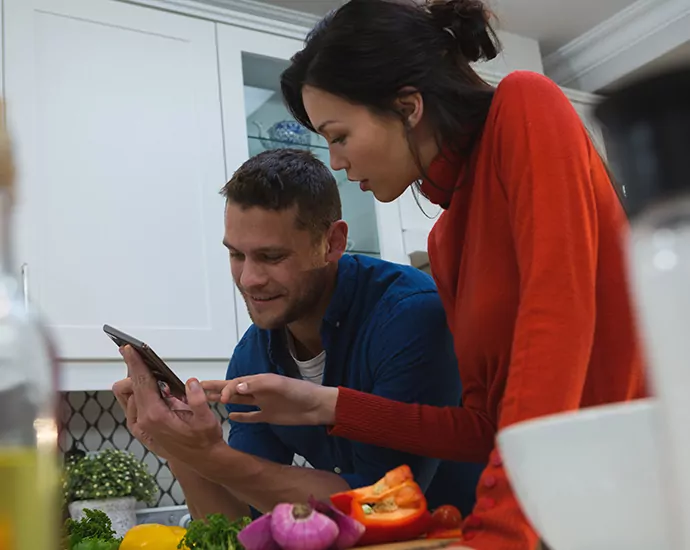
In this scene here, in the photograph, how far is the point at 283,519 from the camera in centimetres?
72

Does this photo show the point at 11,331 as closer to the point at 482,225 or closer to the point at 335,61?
the point at 482,225

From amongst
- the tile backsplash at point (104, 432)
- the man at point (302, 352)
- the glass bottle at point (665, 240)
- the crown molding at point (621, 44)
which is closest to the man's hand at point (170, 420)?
the man at point (302, 352)

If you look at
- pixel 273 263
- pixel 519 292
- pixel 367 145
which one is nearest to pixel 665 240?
pixel 519 292

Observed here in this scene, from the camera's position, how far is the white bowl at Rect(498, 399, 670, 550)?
0.98ft

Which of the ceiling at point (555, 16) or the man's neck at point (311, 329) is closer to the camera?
the man's neck at point (311, 329)

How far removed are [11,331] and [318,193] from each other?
1.24 meters

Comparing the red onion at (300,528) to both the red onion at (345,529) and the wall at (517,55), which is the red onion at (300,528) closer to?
the red onion at (345,529)

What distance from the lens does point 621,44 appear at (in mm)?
3061

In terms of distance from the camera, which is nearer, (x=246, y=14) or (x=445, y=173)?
(x=445, y=173)

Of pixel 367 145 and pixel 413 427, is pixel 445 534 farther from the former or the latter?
pixel 367 145

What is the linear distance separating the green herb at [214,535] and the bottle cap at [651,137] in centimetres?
61

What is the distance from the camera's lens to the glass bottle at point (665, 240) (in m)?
0.23

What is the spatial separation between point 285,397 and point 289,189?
1.59 ft

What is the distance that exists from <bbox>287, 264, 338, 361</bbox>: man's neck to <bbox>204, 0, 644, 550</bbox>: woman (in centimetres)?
34
